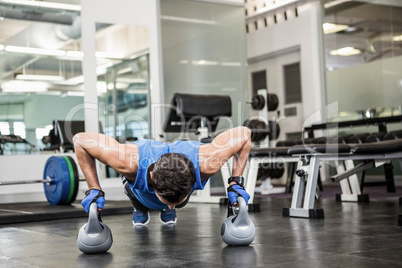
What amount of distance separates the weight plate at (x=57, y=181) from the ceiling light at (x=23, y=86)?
2.53 metres

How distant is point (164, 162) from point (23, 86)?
5.39 meters

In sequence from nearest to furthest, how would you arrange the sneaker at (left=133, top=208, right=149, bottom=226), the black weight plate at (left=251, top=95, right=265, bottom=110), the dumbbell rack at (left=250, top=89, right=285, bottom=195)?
the sneaker at (left=133, top=208, right=149, bottom=226), the dumbbell rack at (left=250, top=89, right=285, bottom=195), the black weight plate at (left=251, top=95, right=265, bottom=110)

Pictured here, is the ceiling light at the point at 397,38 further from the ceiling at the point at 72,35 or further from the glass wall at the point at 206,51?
the glass wall at the point at 206,51

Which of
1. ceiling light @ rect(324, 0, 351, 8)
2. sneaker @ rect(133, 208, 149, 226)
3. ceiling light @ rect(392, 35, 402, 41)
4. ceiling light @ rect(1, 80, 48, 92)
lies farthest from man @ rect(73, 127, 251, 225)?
ceiling light @ rect(324, 0, 351, 8)

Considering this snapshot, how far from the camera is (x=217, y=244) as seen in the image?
7.50 feet

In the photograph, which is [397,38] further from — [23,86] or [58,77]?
[23,86]

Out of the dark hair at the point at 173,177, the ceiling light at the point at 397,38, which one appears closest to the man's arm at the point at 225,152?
the dark hair at the point at 173,177

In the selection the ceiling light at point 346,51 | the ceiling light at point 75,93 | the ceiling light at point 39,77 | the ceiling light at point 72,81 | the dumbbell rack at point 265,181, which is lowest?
the dumbbell rack at point 265,181

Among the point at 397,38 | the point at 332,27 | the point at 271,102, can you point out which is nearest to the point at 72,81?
the point at 271,102

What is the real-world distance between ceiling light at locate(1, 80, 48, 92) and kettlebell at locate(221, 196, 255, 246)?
5173 millimetres

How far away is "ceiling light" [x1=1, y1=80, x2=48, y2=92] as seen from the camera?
21.7 ft

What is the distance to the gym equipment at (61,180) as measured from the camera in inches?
167

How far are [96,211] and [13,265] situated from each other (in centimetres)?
37

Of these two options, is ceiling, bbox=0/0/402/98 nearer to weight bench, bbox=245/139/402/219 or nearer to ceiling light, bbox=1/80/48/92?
ceiling light, bbox=1/80/48/92
